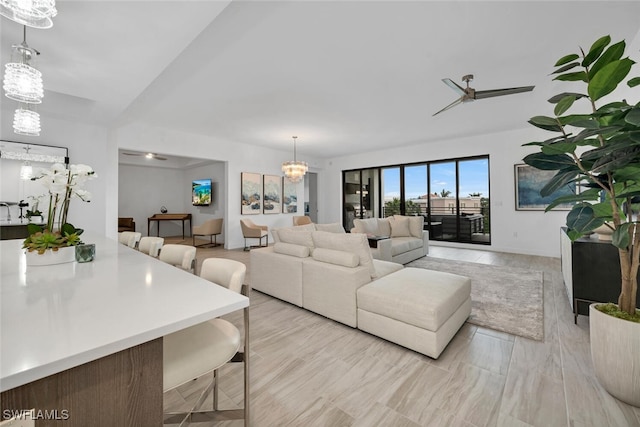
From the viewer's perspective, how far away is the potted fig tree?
4.43ft

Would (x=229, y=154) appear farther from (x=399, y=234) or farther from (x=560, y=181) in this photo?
(x=560, y=181)

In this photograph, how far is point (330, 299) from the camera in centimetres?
260

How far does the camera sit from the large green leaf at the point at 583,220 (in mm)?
1466

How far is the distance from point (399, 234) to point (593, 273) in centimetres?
331

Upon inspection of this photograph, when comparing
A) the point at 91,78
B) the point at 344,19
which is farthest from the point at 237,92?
the point at 344,19

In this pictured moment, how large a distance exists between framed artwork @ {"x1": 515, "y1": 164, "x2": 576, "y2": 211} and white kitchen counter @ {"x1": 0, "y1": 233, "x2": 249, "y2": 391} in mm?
6849

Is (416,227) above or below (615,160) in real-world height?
below

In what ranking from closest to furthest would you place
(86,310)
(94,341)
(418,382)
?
(94,341), (86,310), (418,382)

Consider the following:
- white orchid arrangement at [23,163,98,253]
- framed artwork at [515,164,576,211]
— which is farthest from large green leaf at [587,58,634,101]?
framed artwork at [515,164,576,211]

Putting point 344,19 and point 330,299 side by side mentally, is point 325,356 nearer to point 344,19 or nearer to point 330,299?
point 330,299

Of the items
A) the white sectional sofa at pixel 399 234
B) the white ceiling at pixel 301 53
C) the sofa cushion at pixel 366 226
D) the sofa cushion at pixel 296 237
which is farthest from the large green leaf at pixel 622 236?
the sofa cushion at pixel 366 226

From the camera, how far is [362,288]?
2.40 m

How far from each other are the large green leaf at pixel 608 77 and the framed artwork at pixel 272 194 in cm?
696

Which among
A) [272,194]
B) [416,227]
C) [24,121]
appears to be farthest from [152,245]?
[272,194]
